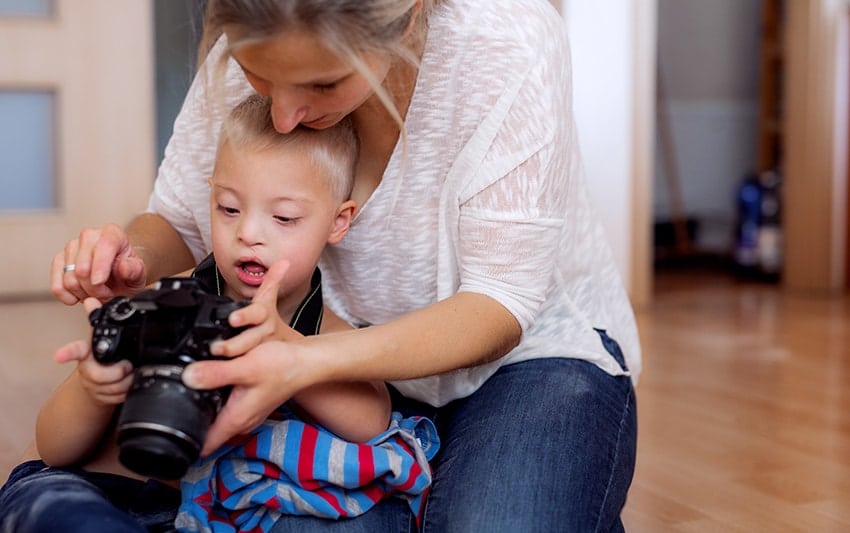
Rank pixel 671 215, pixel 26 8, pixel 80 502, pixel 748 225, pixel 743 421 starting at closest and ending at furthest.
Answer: pixel 80 502 < pixel 743 421 < pixel 26 8 < pixel 748 225 < pixel 671 215

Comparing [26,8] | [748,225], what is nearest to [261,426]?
[26,8]

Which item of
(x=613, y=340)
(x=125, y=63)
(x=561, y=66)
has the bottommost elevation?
(x=613, y=340)

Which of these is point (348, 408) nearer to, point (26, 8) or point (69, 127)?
point (69, 127)

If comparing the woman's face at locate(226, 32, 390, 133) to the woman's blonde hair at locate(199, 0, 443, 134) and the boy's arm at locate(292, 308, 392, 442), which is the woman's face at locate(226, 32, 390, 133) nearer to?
the woman's blonde hair at locate(199, 0, 443, 134)

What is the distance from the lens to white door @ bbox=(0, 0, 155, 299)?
2.79 meters

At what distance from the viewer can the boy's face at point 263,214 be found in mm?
962

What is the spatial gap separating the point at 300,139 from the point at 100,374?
0.28 metres

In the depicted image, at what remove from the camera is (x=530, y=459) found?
0.98 meters

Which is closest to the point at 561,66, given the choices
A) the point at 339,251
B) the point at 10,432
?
the point at 339,251

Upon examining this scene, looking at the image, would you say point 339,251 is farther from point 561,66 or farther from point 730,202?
point 730,202

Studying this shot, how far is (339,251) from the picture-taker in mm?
1133

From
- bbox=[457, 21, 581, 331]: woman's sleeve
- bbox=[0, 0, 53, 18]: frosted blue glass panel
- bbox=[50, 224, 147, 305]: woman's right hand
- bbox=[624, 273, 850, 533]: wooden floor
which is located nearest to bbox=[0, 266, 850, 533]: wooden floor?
bbox=[624, 273, 850, 533]: wooden floor

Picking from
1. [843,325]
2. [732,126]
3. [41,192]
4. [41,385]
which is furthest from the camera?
[732,126]

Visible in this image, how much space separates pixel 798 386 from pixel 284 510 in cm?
130
